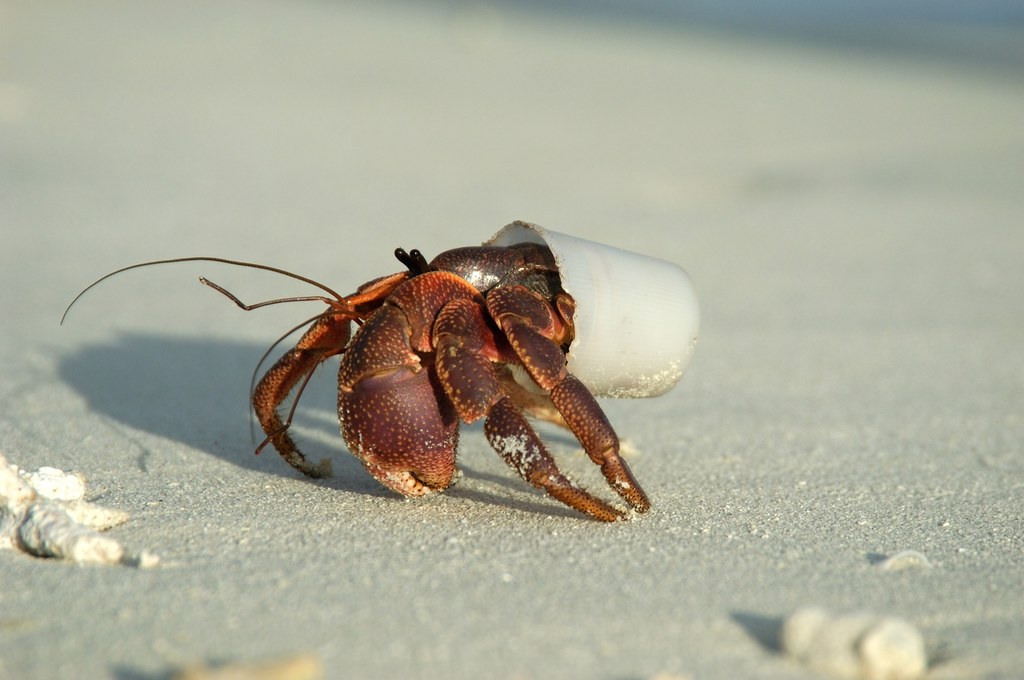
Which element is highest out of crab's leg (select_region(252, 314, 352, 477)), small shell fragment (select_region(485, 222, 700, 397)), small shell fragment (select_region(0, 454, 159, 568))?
small shell fragment (select_region(485, 222, 700, 397))

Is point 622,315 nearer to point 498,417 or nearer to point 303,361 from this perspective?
point 498,417

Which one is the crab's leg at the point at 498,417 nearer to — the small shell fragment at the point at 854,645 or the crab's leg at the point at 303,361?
the crab's leg at the point at 303,361

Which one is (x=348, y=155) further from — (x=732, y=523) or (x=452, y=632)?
(x=452, y=632)

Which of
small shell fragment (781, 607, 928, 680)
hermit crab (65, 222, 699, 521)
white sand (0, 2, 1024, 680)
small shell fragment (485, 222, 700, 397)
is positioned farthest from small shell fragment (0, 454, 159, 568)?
small shell fragment (781, 607, 928, 680)

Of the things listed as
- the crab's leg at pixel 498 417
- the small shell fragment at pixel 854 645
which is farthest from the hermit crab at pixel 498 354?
the small shell fragment at pixel 854 645

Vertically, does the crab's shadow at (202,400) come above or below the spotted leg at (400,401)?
below

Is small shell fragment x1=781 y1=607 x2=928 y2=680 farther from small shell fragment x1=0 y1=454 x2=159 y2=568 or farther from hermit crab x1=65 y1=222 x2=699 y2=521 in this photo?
small shell fragment x1=0 y1=454 x2=159 y2=568

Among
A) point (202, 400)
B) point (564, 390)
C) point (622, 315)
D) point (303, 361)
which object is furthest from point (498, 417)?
point (202, 400)
